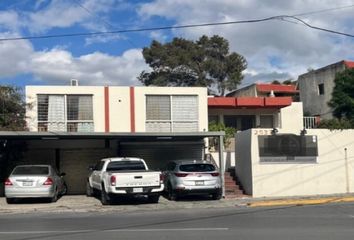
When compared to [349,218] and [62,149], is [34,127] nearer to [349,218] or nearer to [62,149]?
[62,149]

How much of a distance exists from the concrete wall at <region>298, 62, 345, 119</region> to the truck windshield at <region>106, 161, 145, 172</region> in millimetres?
25172

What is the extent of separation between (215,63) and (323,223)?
158ft

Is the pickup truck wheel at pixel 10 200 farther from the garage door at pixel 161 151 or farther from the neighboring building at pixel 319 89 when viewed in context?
the neighboring building at pixel 319 89

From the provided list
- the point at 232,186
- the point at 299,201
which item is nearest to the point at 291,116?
the point at 232,186

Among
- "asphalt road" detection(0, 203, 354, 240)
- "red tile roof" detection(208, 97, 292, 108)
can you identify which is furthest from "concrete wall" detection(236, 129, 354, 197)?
"red tile roof" detection(208, 97, 292, 108)

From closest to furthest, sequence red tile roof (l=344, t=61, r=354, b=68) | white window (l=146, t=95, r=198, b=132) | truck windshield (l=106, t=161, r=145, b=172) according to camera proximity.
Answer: truck windshield (l=106, t=161, r=145, b=172) → white window (l=146, t=95, r=198, b=132) → red tile roof (l=344, t=61, r=354, b=68)

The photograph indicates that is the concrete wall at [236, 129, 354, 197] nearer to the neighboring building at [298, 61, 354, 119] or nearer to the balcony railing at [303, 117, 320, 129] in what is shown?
the balcony railing at [303, 117, 320, 129]

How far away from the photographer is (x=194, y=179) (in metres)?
22.9

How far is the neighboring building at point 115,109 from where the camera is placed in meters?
30.2

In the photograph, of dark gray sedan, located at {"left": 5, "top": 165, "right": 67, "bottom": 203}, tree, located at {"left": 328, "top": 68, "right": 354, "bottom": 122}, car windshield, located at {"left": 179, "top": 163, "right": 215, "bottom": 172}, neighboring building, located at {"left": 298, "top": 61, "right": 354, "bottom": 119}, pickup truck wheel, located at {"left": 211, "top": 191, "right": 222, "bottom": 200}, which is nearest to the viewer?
dark gray sedan, located at {"left": 5, "top": 165, "right": 67, "bottom": 203}

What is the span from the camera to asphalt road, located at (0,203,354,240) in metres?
12.0

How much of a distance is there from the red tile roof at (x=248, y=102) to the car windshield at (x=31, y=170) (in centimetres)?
1545

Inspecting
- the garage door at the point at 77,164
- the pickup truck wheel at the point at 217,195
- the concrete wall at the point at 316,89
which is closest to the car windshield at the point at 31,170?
the pickup truck wheel at the point at 217,195

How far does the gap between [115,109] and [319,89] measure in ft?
74.1
